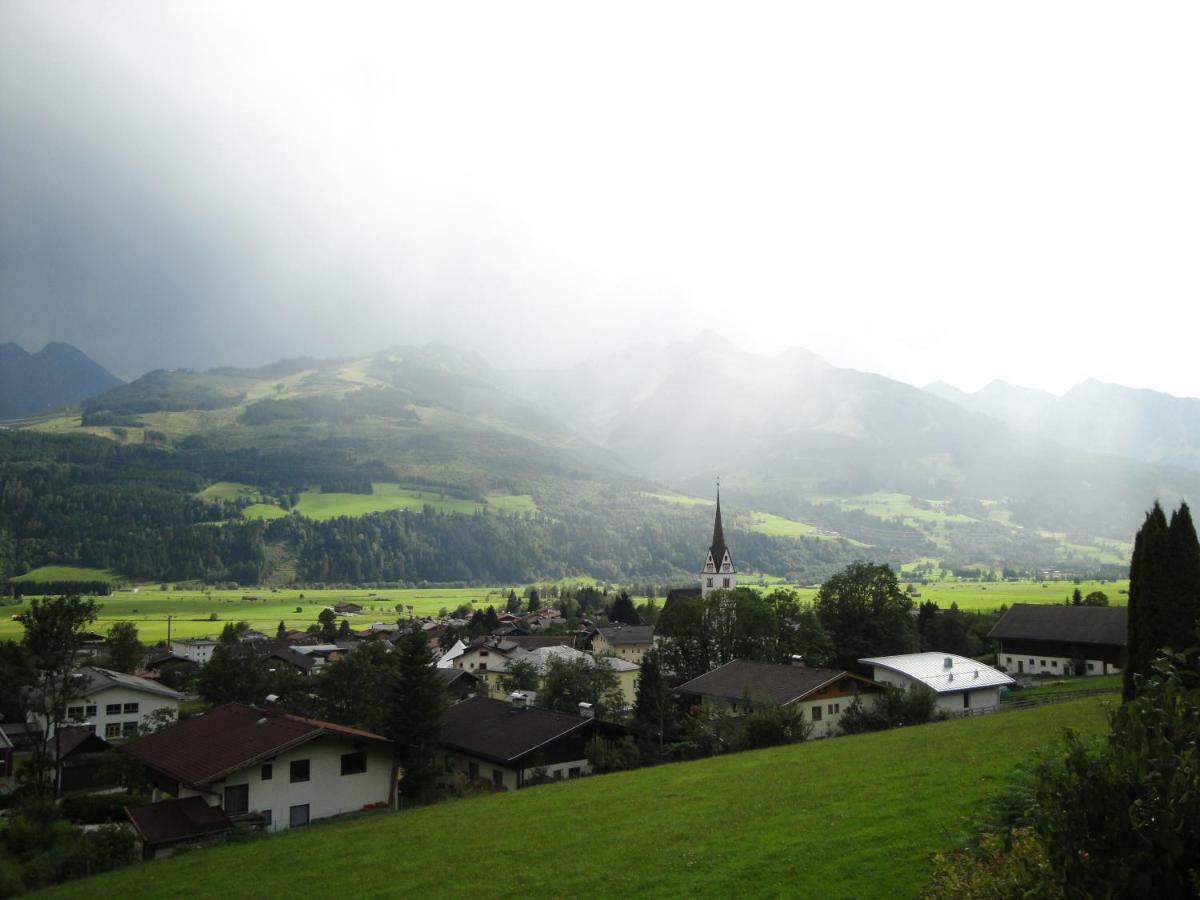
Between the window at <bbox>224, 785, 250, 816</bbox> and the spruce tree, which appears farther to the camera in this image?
the window at <bbox>224, 785, 250, 816</bbox>

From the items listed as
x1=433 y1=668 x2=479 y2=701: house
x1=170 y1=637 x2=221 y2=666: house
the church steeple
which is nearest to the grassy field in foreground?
x1=433 y1=668 x2=479 y2=701: house

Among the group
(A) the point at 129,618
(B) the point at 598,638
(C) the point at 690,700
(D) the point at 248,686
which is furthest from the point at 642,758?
(A) the point at 129,618

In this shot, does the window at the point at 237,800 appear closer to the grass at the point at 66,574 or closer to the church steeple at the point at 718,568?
the church steeple at the point at 718,568

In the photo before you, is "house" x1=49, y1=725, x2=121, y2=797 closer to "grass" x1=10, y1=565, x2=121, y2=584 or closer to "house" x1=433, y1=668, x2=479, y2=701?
"house" x1=433, y1=668, x2=479, y2=701

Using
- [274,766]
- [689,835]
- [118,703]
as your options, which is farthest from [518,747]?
[118,703]

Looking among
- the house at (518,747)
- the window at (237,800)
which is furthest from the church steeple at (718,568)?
the window at (237,800)

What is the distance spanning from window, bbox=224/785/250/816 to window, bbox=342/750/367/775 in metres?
3.93

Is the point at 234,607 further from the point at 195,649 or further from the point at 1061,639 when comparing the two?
the point at 1061,639

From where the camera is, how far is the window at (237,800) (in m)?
30.2

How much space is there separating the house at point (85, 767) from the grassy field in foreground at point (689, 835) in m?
26.9

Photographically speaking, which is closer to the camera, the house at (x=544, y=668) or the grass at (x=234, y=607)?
the house at (x=544, y=668)

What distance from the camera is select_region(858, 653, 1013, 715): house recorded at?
47531mm

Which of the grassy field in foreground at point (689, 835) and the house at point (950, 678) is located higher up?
the grassy field in foreground at point (689, 835)

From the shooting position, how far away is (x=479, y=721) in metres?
43.6
